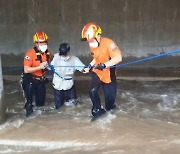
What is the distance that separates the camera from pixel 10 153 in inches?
227

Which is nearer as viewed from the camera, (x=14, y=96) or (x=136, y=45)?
(x=14, y=96)

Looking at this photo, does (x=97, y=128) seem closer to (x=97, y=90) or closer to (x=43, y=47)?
(x=97, y=90)

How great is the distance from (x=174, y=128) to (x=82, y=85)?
11.3 feet

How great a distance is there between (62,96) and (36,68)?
76 centimetres

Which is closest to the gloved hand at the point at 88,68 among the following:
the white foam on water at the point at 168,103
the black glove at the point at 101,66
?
the black glove at the point at 101,66

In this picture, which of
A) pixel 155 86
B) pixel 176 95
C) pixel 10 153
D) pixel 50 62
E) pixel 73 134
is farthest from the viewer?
pixel 155 86

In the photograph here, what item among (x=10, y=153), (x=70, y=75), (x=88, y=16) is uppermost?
(x=88, y=16)

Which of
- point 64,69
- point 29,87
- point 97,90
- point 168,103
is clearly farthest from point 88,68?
point 168,103

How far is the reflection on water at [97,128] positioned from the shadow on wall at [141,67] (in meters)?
2.07

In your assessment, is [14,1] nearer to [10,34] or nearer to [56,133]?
[10,34]

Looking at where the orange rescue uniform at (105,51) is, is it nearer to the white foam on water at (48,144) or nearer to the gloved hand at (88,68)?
the gloved hand at (88,68)

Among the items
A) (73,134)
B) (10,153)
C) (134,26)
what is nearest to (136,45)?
(134,26)

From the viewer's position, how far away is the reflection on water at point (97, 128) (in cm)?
587

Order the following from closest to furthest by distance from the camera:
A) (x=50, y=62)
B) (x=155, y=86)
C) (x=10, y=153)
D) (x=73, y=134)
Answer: (x=10, y=153)
(x=73, y=134)
(x=50, y=62)
(x=155, y=86)
